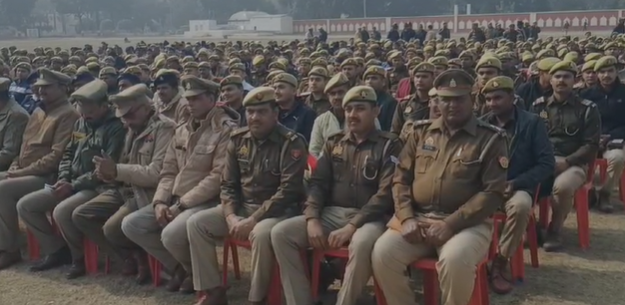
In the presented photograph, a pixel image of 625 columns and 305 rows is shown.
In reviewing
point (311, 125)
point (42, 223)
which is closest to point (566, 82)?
point (311, 125)

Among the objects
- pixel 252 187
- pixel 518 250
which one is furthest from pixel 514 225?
pixel 252 187

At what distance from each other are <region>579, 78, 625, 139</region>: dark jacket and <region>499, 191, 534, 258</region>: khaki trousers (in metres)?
2.94

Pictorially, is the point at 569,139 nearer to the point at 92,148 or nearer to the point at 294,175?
the point at 294,175

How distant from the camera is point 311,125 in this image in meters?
7.08

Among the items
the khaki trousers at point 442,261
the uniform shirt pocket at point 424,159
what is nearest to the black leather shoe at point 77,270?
the khaki trousers at point 442,261

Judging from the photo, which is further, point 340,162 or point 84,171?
point 84,171

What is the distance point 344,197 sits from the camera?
4.99 meters

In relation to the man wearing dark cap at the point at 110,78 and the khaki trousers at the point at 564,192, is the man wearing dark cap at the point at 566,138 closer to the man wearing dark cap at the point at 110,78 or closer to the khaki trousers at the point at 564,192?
the khaki trousers at the point at 564,192

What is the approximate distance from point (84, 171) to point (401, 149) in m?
2.91

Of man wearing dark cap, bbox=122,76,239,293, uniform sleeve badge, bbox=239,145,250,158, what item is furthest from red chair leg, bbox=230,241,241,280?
uniform sleeve badge, bbox=239,145,250,158

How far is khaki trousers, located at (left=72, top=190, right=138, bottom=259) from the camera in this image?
227 inches

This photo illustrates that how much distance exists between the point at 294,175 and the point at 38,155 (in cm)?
290

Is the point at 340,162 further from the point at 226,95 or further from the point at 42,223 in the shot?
the point at 42,223

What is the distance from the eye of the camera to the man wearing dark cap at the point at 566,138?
6.16 meters
